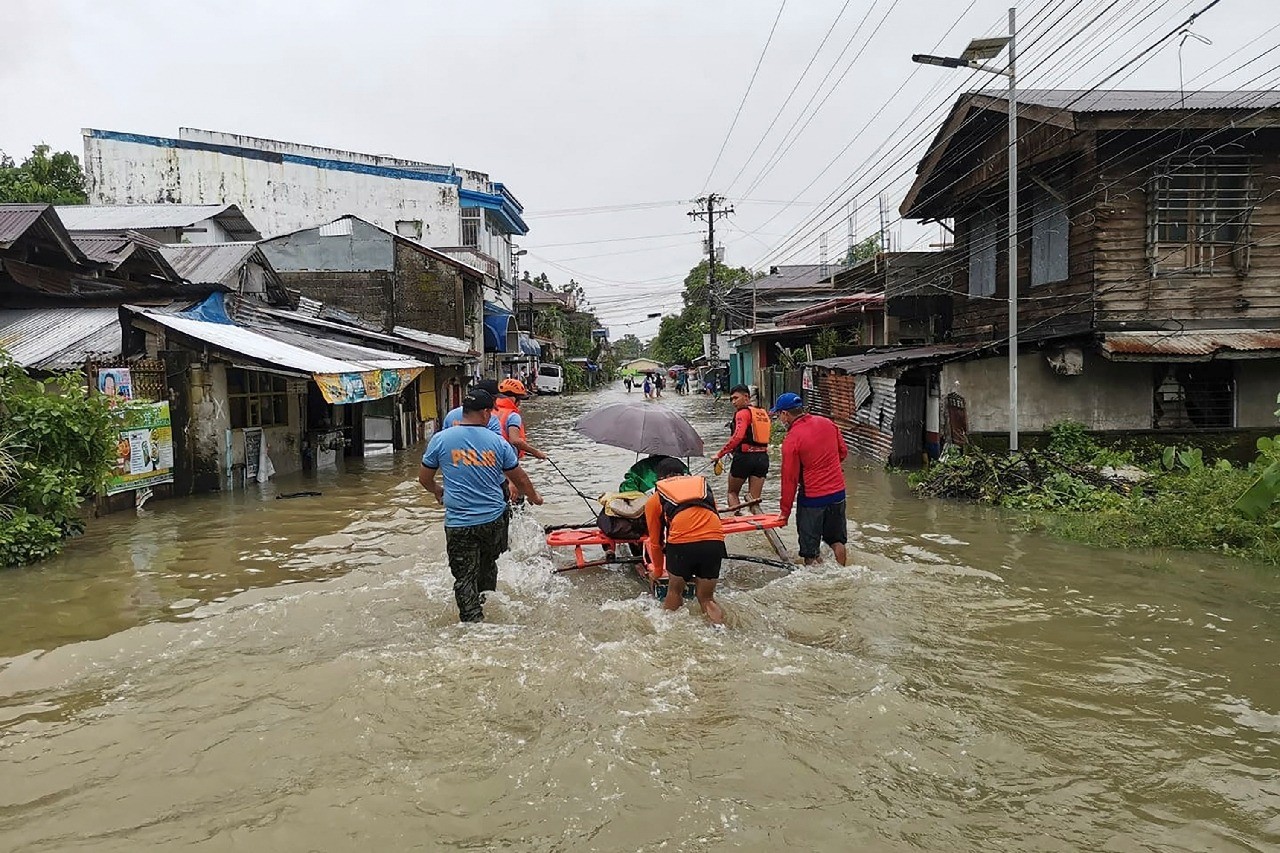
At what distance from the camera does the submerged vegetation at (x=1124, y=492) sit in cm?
852

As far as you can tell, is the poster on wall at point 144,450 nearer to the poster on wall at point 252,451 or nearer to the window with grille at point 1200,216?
the poster on wall at point 252,451

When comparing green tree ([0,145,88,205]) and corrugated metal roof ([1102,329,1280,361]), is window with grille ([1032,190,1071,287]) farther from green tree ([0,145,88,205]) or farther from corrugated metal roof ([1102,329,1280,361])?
green tree ([0,145,88,205])

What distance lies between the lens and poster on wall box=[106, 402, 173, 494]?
11002 mm

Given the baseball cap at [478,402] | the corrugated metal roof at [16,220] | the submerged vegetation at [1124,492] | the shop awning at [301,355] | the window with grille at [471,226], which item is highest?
the window with grille at [471,226]

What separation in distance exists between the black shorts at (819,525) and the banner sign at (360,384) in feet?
24.6

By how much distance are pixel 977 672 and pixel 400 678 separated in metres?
3.82

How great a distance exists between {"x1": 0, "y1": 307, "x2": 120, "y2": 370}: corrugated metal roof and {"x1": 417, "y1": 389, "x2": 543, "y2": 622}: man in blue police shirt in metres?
7.57

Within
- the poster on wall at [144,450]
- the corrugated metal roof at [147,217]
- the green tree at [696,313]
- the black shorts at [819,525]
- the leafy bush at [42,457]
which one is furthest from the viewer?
the green tree at [696,313]

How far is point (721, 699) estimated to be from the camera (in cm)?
494

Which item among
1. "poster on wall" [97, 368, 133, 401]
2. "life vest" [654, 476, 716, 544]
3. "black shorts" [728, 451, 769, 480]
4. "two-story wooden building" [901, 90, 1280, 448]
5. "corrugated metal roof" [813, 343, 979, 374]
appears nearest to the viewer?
"life vest" [654, 476, 716, 544]

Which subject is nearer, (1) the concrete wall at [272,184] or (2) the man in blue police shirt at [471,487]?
(2) the man in blue police shirt at [471,487]

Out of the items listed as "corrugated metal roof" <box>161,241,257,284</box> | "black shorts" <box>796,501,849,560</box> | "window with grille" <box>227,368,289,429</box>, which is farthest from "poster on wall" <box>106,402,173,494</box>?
"black shorts" <box>796,501,849,560</box>

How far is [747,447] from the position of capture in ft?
32.6

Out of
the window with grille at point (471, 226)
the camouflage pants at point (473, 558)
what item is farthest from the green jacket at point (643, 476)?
the window with grille at point (471, 226)
